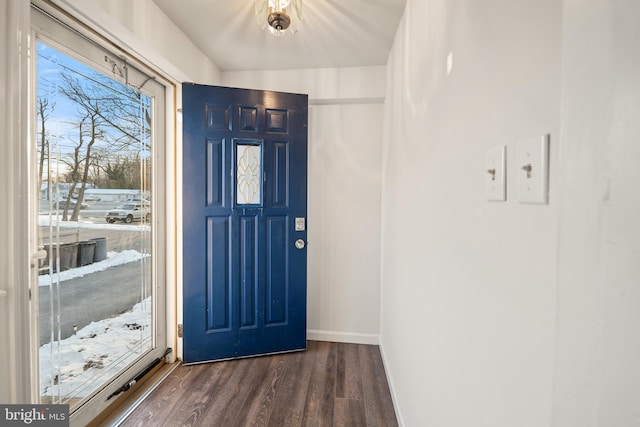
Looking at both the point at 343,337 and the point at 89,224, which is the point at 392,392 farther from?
the point at 89,224

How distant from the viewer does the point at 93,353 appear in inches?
61.1

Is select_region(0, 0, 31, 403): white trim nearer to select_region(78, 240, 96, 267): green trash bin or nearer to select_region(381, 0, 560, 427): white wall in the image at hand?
select_region(78, 240, 96, 267): green trash bin

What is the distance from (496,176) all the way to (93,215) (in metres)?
1.91

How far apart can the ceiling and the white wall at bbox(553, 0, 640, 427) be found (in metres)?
1.66

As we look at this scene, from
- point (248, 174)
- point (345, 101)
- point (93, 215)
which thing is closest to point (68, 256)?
point (93, 215)

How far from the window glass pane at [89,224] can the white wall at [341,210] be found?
118cm

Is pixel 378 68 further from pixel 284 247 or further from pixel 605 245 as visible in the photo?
pixel 605 245

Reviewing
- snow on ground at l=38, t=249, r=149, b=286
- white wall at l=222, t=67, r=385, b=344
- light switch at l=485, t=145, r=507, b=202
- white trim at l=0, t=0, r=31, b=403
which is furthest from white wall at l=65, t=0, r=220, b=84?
light switch at l=485, t=145, r=507, b=202

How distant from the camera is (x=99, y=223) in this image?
156 cm

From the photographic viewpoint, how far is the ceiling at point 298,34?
64.0 inches

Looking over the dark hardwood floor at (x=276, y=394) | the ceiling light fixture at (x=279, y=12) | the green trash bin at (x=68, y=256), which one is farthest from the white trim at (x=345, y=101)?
the dark hardwood floor at (x=276, y=394)

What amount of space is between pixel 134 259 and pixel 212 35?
168cm

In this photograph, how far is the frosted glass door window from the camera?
217 centimetres

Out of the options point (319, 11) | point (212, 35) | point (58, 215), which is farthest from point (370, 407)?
point (212, 35)
